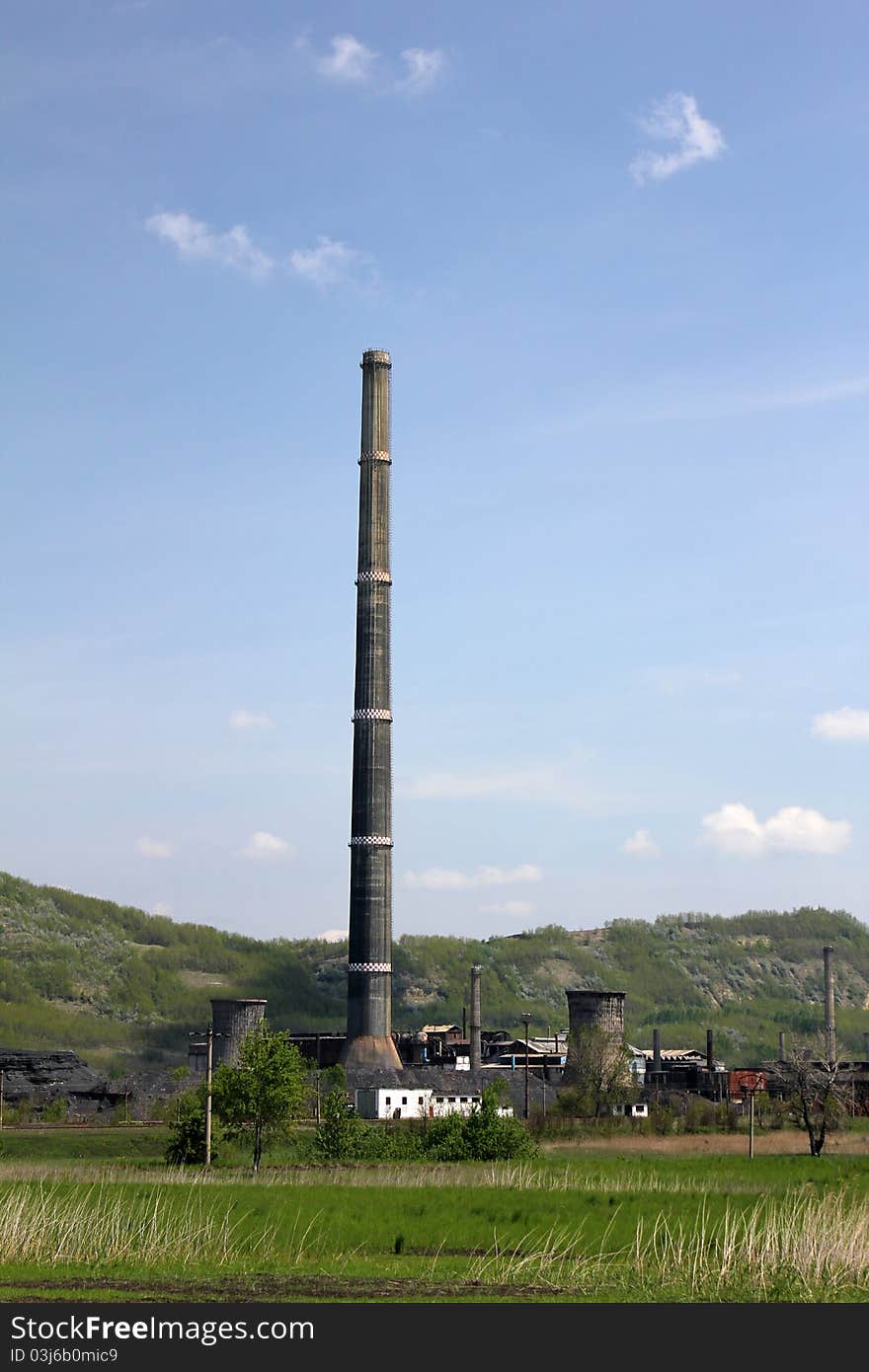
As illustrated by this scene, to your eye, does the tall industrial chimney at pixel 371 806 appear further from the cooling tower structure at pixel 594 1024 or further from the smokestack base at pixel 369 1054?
the cooling tower structure at pixel 594 1024

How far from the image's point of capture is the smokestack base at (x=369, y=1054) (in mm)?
93625

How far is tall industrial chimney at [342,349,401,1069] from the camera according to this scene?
94812mm

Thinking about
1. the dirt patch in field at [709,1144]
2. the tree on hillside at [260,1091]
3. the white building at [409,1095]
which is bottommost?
the dirt patch in field at [709,1144]

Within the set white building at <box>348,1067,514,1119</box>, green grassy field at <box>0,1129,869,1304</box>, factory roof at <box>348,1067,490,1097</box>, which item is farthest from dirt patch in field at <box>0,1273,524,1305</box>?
factory roof at <box>348,1067,490,1097</box>

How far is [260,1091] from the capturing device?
53.8 meters

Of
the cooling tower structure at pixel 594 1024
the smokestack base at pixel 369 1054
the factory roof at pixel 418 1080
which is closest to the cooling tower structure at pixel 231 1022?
the smokestack base at pixel 369 1054

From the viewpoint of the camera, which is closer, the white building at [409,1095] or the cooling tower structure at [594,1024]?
the white building at [409,1095]

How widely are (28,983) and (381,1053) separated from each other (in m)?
76.0

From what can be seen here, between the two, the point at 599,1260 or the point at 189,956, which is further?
the point at 189,956

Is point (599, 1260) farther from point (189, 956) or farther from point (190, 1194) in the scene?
point (189, 956)

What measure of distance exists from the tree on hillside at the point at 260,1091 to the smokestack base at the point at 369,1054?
38.5 meters

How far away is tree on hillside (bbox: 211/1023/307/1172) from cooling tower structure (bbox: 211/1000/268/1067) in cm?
5027
